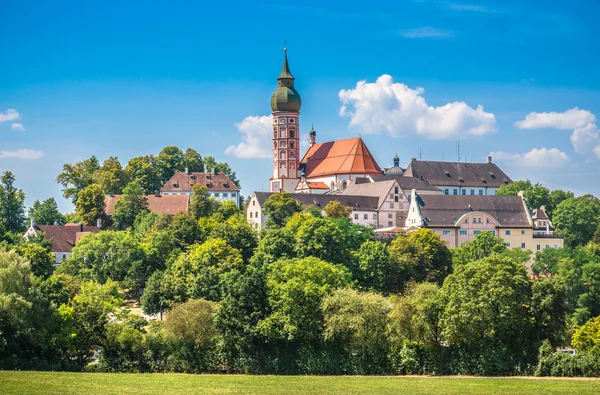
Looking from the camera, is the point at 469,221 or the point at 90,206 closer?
the point at 469,221

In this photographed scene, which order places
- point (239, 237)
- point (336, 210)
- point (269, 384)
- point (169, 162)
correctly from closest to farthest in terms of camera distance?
point (269, 384), point (239, 237), point (336, 210), point (169, 162)

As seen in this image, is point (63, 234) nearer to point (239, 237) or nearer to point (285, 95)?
point (239, 237)

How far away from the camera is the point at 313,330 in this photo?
59.6 metres

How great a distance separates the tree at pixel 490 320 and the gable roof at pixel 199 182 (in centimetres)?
7073

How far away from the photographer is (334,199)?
112 m

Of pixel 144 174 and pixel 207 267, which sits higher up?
pixel 144 174

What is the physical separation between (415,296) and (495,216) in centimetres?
5100

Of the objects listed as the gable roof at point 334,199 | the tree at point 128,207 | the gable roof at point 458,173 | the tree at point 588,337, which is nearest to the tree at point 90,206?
the tree at point 128,207

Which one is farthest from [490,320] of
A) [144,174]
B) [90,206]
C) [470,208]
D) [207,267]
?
[144,174]

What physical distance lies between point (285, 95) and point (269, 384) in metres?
90.3

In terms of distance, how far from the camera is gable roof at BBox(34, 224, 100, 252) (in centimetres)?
10175

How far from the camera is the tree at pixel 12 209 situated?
4284 inches

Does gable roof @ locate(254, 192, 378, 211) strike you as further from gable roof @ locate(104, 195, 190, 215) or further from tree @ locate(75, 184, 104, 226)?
tree @ locate(75, 184, 104, 226)

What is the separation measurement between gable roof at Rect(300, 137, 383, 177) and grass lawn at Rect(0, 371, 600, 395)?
79.3 meters
